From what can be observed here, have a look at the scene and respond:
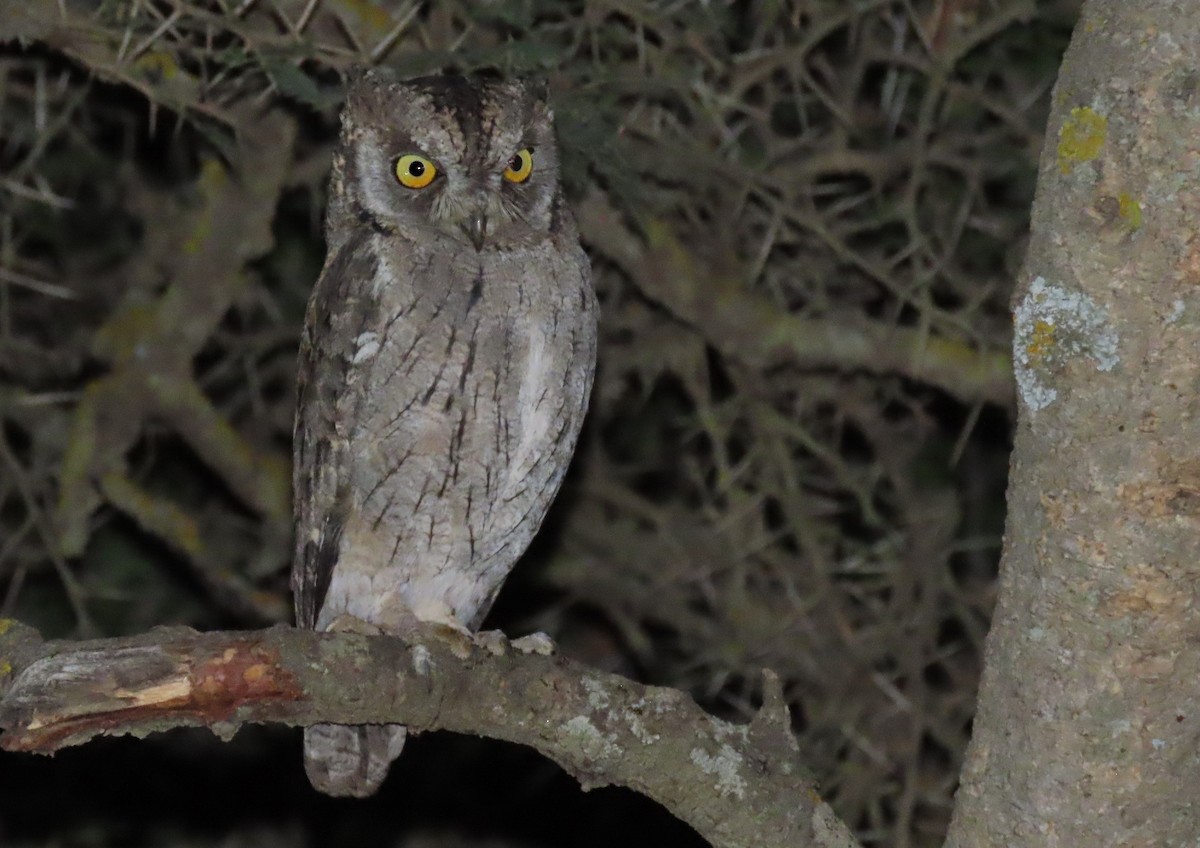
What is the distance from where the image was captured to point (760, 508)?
4.63m

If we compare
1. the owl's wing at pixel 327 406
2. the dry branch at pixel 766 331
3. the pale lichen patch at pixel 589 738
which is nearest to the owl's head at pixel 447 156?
the owl's wing at pixel 327 406

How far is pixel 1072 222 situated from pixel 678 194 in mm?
2174

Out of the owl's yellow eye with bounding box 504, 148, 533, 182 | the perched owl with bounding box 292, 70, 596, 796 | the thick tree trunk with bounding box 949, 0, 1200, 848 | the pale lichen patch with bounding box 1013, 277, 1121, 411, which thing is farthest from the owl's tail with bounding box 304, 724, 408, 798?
the pale lichen patch with bounding box 1013, 277, 1121, 411

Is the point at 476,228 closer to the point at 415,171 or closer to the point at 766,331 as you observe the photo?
the point at 415,171

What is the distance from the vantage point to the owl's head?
313 centimetres

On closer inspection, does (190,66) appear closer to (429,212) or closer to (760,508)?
(429,212)

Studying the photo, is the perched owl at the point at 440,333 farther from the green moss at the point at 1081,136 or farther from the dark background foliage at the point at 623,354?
the green moss at the point at 1081,136

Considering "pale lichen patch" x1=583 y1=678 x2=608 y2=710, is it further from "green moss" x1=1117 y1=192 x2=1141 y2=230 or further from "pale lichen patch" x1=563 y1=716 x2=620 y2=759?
"green moss" x1=1117 y1=192 x2=1141 y2=230

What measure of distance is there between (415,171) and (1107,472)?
168 cm

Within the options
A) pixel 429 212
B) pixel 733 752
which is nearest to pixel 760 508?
pixel 429 212

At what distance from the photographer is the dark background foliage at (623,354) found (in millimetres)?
3713

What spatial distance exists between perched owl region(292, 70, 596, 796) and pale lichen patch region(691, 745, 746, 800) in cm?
88

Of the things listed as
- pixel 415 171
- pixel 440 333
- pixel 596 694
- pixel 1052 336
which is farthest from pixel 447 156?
pixel 1052 336

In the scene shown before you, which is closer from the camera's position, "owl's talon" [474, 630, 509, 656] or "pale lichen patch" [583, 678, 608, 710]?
"pale lichen patch" [583, 678, 608, 710]
